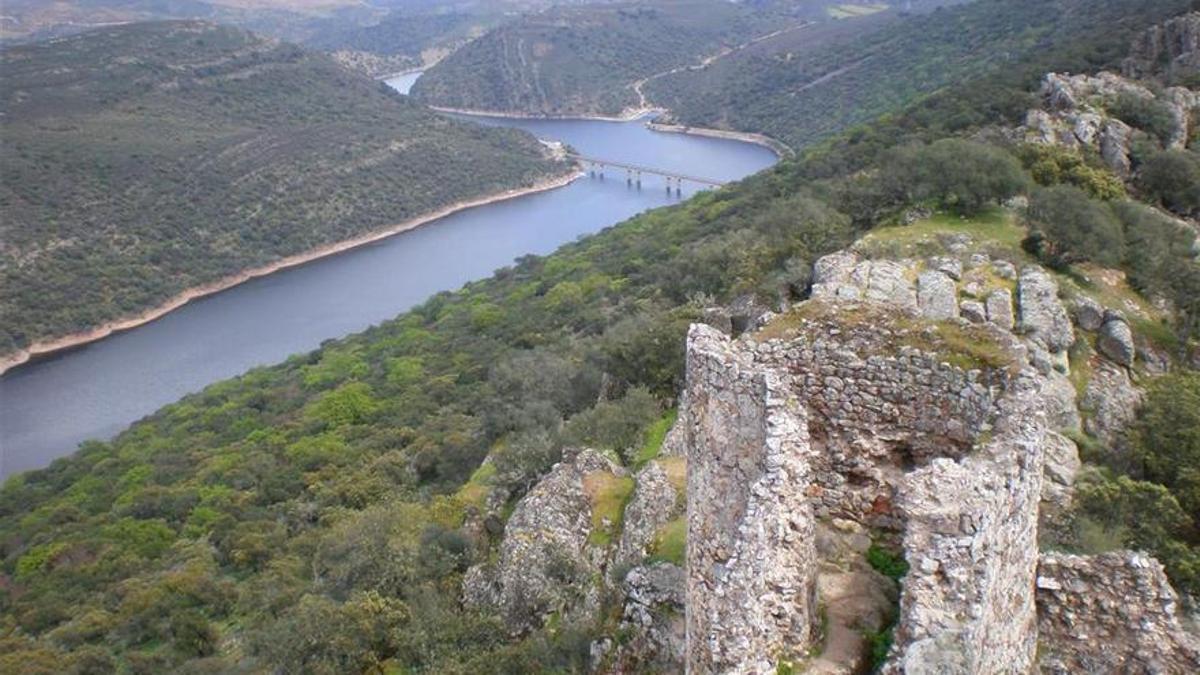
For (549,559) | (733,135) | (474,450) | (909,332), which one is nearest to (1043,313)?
(549,559)

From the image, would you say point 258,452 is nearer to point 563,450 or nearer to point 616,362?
point 616,362

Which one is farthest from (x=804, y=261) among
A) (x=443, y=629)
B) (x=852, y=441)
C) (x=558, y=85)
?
(x=558, y=85)

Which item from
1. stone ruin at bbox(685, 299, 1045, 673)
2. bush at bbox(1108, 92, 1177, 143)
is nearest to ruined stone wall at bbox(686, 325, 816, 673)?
stone ruin at bbox(685, 299, 1045, 673)

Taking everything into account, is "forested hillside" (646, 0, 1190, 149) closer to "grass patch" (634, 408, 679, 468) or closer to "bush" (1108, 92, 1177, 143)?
"bush" (1108, 92, 1177, 143)

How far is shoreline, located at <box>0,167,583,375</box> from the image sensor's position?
6869cm

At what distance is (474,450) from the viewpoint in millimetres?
27719

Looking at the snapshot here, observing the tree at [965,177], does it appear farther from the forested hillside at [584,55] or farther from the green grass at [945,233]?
the forested hillside at [584,55]

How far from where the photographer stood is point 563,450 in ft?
62.0

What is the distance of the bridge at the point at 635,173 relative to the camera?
9938 centimetres

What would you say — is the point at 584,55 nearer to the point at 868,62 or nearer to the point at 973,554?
the point at 868,62

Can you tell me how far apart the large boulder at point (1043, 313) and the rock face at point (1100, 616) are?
11.3m

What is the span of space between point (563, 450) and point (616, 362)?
486cm

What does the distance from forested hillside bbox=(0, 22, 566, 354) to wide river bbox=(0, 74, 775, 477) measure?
3451 mm

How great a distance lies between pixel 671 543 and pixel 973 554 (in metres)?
6.98
